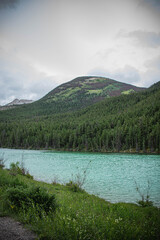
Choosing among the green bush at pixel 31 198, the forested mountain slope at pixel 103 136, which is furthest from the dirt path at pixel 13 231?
the forested mountain slope at pixel 103 136

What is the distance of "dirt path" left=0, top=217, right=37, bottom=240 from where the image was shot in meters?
5.21

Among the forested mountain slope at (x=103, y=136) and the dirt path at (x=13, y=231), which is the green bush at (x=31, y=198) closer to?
the dirt path at (x=13, y=231)

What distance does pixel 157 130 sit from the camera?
88125 millimetres

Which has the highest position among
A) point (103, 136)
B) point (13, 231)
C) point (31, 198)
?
point (103, 136)

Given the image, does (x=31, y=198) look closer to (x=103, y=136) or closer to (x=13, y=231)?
(x=13, y=231)

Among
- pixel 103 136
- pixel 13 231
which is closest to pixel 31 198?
pixel 13 231

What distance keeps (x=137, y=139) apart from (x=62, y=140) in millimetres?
54775

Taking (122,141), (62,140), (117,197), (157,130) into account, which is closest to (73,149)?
(62,140)

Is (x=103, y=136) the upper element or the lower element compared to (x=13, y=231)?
upper

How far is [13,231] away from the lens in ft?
18.5

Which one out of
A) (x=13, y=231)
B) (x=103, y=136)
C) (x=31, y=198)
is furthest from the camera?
(x=103, y=136)

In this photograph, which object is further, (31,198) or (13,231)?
(31,198)

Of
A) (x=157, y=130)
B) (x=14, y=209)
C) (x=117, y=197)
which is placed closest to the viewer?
(x=14, y=209)

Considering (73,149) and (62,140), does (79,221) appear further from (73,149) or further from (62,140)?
(62,140)
